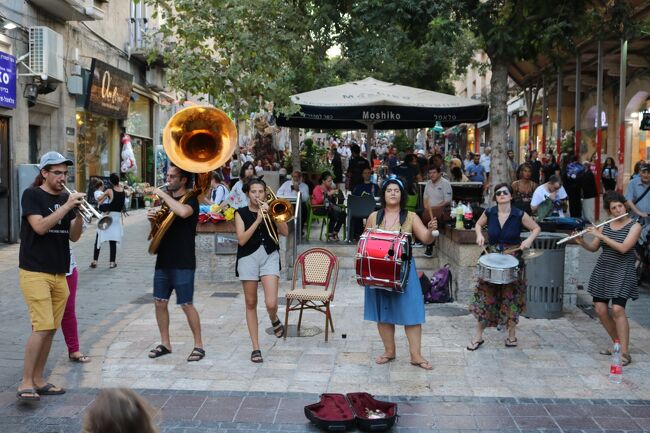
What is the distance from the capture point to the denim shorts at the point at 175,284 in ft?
20.8

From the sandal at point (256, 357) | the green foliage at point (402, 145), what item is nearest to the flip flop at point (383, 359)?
the sandal at point (256, 357)

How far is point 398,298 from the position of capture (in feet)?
20.5

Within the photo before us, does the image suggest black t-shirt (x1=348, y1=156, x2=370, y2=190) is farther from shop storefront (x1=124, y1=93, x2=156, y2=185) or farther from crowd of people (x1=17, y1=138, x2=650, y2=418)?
shop storefront (x1=124, y1=93, x2=156, y2=185)

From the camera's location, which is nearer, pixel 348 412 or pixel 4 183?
pixel 348 412

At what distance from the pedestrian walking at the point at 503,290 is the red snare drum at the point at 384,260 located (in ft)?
3.69

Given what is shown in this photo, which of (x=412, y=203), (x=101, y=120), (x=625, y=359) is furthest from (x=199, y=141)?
(x=101, y=120)

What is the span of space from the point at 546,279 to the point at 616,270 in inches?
76.3

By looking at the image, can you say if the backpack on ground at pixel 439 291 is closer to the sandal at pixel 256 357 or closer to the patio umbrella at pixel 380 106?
the sandal at pixel 256 357

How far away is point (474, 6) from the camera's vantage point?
1084 centimetres

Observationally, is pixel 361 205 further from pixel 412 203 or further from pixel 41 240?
pixel 41 240

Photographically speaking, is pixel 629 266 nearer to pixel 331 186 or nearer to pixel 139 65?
pixel 331 186

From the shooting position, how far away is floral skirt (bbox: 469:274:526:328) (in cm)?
688

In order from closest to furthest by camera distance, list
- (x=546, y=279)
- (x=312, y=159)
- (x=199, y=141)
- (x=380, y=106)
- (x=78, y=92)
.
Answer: (x=199, y=141)
(x=546, y=279)
(x=380, y=106)
(x=78, y=92)
(x=312, y=159)

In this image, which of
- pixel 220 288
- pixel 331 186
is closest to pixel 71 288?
pixel 220 288
